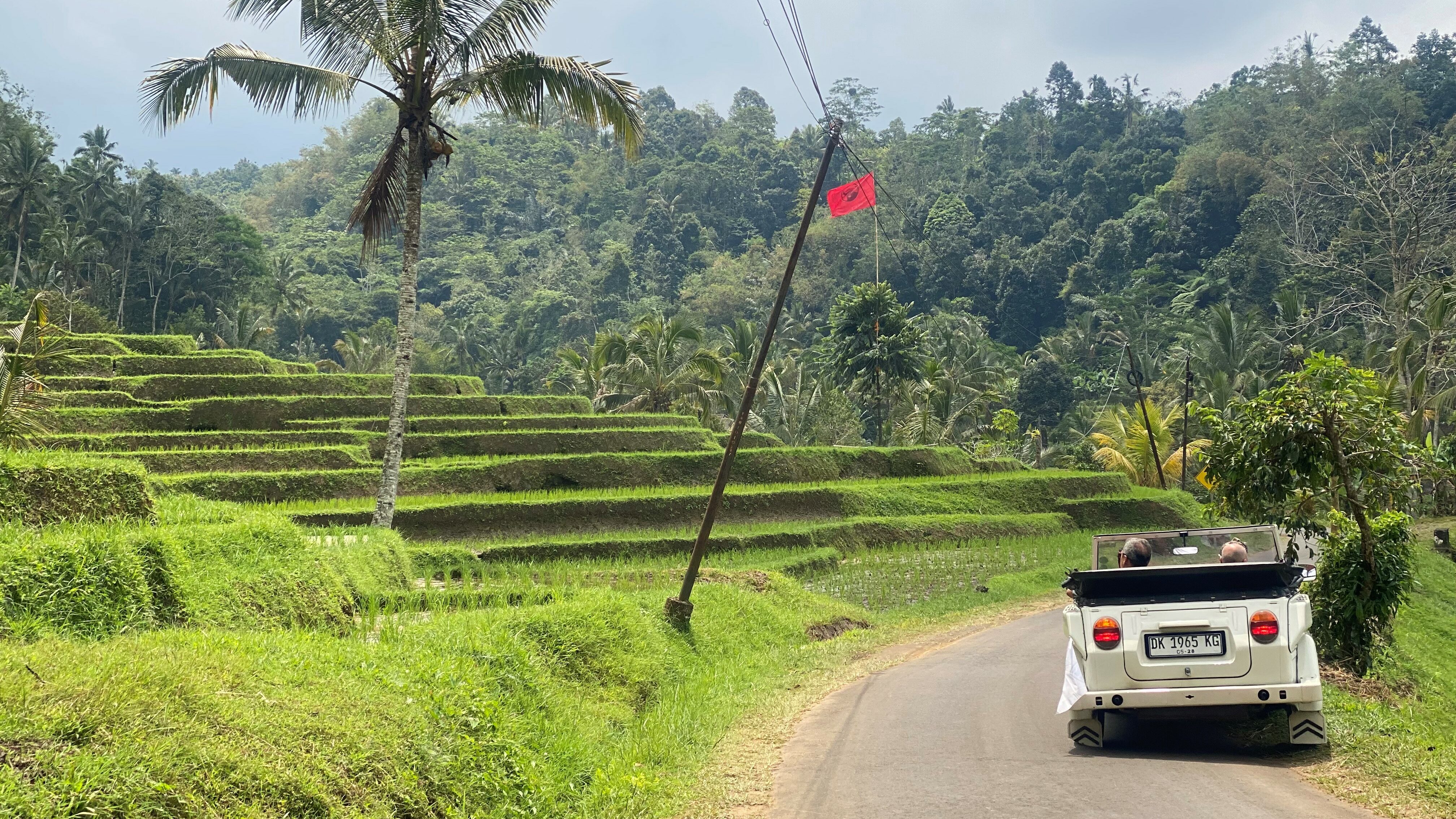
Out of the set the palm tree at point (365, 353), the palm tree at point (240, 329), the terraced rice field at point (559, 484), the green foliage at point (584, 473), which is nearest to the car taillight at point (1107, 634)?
the terraced rice field at point (559, 484)

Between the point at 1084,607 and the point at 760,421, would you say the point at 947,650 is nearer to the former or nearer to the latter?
the point at 1084,607

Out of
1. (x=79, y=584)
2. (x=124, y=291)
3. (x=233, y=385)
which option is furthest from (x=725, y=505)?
(x=124, y=291)

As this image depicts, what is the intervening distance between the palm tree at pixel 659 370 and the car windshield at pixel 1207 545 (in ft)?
112

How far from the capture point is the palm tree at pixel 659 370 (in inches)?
1730

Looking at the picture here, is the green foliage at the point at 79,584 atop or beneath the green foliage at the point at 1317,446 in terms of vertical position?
beneath

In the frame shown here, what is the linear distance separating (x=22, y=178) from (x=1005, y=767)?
2302 inches

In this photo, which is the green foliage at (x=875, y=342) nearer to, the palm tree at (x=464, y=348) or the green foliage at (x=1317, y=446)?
the green foliage at (x=1317, y=446)

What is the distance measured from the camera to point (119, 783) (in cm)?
409

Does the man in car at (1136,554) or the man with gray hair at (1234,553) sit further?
the man in car at (1136,554)

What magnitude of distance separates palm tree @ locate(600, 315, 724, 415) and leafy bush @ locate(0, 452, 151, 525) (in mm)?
33552

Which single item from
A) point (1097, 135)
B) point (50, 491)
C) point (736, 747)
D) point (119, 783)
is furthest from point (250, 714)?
point (1097, 135)

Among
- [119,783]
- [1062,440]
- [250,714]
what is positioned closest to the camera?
[119,783]

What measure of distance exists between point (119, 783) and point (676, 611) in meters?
9.77

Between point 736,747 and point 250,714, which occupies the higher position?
point 250,714
